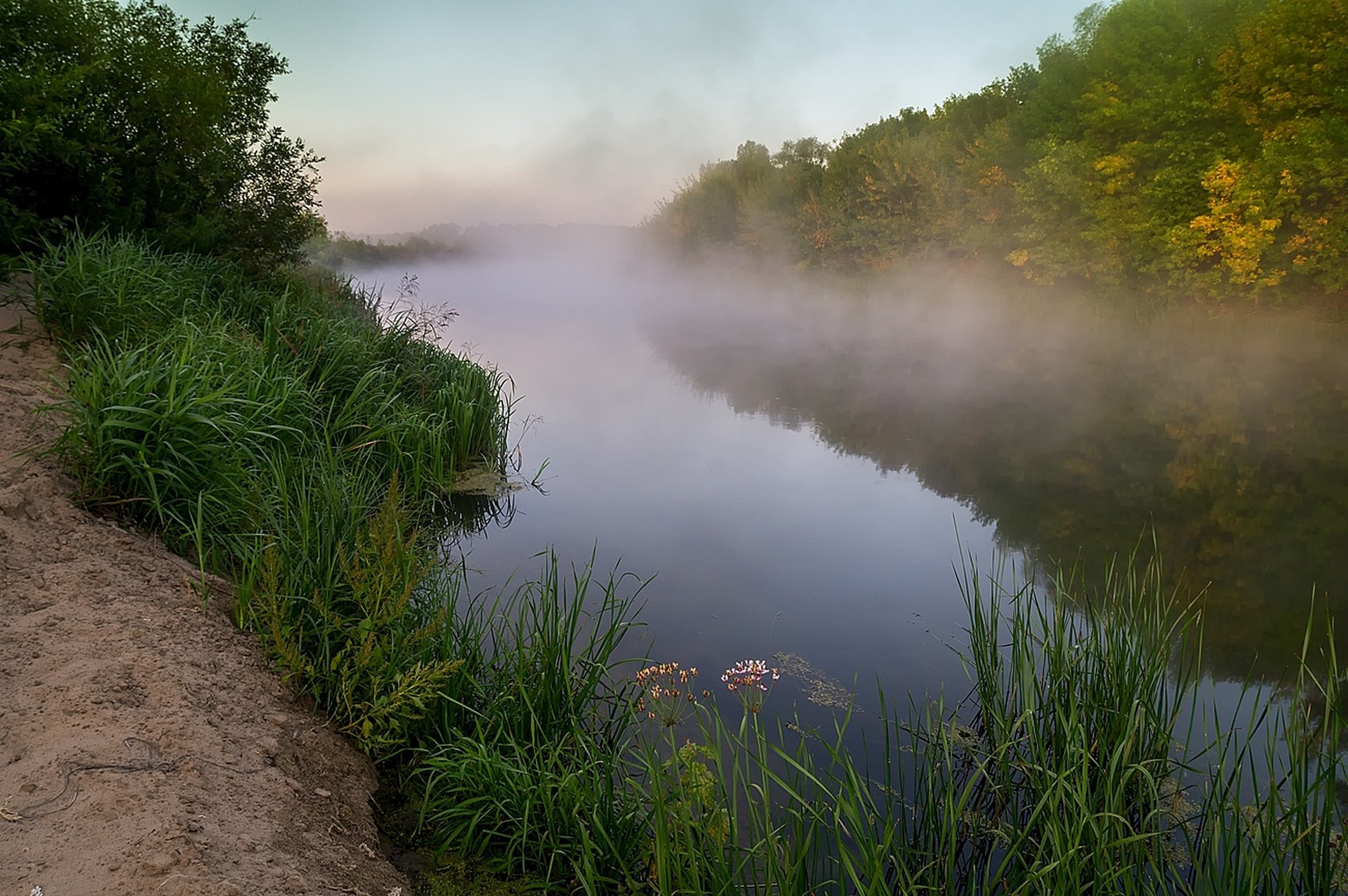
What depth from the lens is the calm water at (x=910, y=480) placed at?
585 cm

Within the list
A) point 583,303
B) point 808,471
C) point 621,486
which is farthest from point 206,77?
point 583,303

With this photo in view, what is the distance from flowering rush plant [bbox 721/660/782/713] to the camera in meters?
4.59

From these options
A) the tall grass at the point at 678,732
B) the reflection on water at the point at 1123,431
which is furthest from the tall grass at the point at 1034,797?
the reflection on water at the point at 1123,431

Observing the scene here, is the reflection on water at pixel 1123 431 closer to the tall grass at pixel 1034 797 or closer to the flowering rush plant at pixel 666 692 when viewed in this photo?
the tall grass at pixel 1034 797

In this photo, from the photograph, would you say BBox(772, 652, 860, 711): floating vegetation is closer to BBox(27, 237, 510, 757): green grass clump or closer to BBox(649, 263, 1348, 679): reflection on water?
BBox(27, 237, 510, 757): green grass clump

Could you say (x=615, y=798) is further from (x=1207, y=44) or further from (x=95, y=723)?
(x=1207, y=44)

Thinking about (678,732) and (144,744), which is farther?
(678,732)

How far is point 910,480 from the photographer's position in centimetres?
975

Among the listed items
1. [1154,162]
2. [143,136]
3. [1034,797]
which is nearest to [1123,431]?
[1034,797]

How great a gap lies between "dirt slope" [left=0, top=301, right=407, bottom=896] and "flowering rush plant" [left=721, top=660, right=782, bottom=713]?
207 cm

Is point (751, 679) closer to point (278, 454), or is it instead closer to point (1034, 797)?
point (1034, 797)

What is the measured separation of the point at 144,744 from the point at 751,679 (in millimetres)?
2951

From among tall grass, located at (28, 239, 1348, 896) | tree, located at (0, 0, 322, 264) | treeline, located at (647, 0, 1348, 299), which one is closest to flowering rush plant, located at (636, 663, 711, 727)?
tall grass, located at (28, 239, 1348, 896)

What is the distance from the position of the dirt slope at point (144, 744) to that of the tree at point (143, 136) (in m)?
5.11
